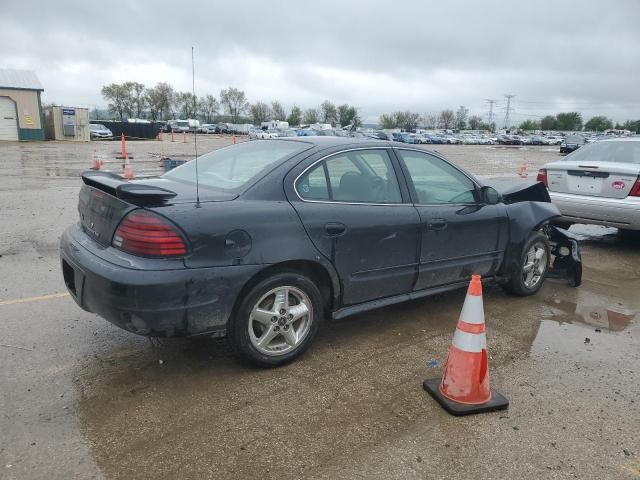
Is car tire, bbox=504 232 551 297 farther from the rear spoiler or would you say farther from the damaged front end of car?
the rear spoiler

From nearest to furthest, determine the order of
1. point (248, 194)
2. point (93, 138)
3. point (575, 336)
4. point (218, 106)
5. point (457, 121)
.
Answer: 1. point (248, 194)
2. point (575, 336)
3. point (93, 138)
4. point (218, 106)
5. point (457, 121)

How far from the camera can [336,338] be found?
13.6 feet

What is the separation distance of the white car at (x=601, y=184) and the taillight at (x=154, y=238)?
603 cm

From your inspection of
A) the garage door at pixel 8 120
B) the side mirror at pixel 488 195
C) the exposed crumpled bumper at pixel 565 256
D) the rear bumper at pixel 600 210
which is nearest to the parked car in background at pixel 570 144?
the rear bumper at pixel 600 210

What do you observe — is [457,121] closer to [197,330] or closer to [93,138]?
[93,138]

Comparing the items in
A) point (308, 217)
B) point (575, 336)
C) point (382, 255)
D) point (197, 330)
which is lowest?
point (575, 336)

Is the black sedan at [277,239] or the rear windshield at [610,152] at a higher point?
the rear windshield at [610,152]

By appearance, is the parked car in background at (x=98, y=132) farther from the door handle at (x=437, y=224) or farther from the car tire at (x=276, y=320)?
the car tire at (x=276, y=320)

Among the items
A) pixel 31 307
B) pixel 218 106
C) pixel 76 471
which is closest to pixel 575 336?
pixel 76 471

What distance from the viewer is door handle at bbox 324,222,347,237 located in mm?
3578

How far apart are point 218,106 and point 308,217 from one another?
357ft

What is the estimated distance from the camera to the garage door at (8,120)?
31.2m

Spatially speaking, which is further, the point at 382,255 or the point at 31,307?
Result: the point at 31,307

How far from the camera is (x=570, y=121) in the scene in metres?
141
